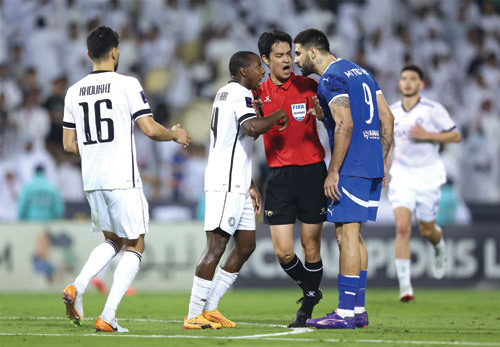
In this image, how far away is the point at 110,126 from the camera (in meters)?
7.42

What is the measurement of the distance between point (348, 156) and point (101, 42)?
7.69 feet

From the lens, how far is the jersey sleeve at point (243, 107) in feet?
24.6

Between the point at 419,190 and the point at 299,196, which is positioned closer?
the point at 299,196

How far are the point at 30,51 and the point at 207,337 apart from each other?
12747mm

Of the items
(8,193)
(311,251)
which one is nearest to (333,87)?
(311,251)

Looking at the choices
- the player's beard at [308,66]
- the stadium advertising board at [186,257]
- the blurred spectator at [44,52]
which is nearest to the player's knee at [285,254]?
the player's beard at [308,66]

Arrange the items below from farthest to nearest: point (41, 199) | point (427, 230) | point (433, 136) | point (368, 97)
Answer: point (41, 199)
point (427, 230)
point (433, 136)
point (368, 97)

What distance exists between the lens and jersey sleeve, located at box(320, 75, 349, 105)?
752 cm

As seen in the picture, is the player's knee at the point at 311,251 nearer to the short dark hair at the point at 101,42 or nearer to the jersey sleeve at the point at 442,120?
the short dark hair at the point at 101,42

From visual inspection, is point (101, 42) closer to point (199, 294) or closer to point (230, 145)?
point (230, 145)

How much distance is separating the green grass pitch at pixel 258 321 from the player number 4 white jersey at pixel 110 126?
1.32m

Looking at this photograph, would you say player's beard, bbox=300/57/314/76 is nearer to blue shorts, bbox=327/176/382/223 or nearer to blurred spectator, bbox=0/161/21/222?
blue shorts, bbox=327/176/382/223

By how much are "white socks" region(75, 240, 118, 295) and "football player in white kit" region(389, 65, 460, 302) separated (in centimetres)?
484

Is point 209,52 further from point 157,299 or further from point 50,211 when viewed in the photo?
point 157,299
